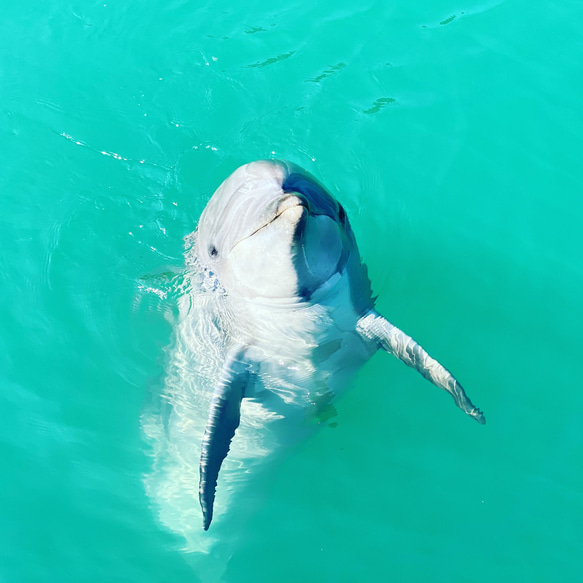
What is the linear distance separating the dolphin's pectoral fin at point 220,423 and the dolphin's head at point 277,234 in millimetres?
806

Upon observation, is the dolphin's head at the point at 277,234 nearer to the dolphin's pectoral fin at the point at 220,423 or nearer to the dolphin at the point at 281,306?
the dolphin at the point at 281,306

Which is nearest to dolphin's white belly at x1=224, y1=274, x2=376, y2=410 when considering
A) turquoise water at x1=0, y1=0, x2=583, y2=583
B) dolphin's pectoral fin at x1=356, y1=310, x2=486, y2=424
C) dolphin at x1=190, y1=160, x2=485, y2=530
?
dolphin at x1=190, y1=160, x2=485, y2=530

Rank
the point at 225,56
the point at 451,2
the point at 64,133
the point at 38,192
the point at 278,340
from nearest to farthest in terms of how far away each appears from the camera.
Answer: the point at 278,340, the point at 38,192, the point at 64,133, the point at 225,56, the point at 451,2

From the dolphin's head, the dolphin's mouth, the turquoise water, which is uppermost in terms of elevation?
the dolphin's mouth

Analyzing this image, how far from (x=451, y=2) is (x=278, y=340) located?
28.8ft

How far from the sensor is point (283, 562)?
6.84 m

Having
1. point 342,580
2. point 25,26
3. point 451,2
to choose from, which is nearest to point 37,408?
point 342,580

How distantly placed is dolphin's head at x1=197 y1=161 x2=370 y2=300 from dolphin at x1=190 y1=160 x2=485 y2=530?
0.01 metres

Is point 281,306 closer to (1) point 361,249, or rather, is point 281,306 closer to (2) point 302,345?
(2) point 302,345

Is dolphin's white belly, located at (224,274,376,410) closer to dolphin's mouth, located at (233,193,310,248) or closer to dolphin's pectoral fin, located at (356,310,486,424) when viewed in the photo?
dolphin's pectoral fin, located at (356,310,486,424)

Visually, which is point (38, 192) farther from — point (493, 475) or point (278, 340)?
point (493, 475)

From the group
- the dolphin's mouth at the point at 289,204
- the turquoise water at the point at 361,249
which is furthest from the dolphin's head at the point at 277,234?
the turquoise water at the point at 361,249

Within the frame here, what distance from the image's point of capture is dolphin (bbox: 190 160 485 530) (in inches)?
204

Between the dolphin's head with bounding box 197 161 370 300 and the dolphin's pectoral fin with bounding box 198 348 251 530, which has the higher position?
the dolphin's head with bounding box 197 161 370 300
